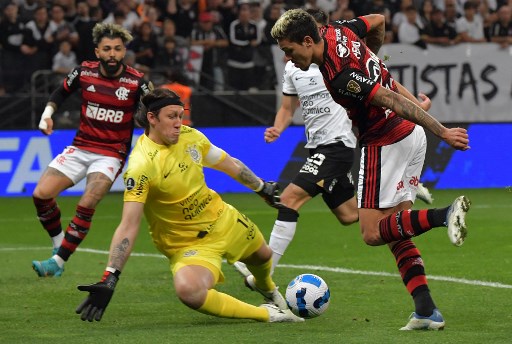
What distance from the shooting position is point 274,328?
7.93m

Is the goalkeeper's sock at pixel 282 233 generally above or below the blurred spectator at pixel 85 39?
above

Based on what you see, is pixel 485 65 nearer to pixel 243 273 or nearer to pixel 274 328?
pixel 243 273

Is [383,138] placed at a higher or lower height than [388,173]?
higher

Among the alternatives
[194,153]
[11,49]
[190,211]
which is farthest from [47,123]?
[11,49]

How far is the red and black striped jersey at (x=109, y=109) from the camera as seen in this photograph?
11.5m

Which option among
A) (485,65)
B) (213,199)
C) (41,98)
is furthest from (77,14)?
(213,199)

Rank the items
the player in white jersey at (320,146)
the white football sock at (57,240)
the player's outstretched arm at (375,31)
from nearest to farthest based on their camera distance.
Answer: the player's outstretched arm at (375,31)
the player in white jersey at (320,146)
the white football sock at (57,240)

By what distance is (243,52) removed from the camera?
2031 centimetres

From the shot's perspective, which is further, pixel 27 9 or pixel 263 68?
pixel 27 9

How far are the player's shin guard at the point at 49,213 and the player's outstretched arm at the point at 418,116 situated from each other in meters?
4.80

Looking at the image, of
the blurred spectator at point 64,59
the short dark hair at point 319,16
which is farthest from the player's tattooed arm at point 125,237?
the blurred spectator at point 64,59

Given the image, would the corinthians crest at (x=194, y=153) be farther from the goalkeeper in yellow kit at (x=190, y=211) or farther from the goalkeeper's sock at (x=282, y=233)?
the goalkeeper's sock at (x=282, y=233)

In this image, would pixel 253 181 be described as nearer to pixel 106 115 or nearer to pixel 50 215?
pixel 106 115

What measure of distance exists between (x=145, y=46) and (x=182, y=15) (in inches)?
43.8
